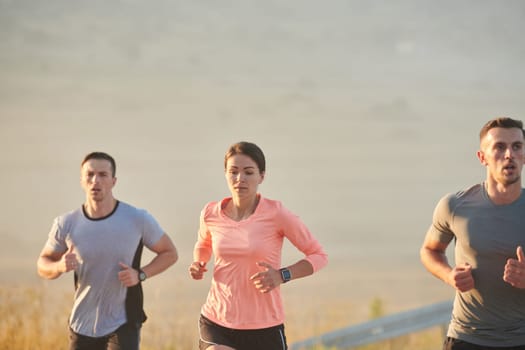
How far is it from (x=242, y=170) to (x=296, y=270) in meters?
0.82

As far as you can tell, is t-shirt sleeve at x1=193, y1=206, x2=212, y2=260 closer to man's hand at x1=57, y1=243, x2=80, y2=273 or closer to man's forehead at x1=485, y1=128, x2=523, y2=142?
man's hand at x1=57, y1=243, x2=80, y2=273

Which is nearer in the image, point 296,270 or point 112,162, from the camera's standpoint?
point 296,270

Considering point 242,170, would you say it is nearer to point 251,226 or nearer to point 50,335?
point 251,226

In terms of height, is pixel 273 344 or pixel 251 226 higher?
pixel 251 226

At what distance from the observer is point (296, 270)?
614 centimetres

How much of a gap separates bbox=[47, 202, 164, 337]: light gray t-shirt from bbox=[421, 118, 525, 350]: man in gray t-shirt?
271 cm

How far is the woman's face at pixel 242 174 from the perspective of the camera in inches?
249

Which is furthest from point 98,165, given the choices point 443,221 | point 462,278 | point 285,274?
point 462,278

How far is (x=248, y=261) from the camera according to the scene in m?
6.23

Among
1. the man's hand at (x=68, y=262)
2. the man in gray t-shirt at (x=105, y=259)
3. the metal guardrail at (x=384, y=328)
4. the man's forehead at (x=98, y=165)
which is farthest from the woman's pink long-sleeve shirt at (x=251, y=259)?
the metal guardrail at (x=384, y=328)

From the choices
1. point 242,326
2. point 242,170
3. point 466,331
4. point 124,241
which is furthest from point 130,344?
point 466,331

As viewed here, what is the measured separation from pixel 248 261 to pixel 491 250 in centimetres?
167

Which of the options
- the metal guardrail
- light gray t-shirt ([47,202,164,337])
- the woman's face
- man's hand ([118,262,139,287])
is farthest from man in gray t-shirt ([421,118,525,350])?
the metal guardrail

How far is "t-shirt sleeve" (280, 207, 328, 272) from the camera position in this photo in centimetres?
632
